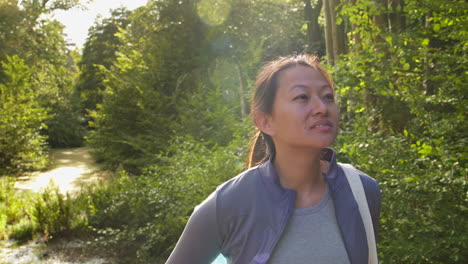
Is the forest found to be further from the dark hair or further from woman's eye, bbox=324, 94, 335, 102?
woman's eye, bbox=324, 94, 335, 102

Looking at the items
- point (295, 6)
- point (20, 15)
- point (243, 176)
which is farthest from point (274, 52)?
point (243, 176)

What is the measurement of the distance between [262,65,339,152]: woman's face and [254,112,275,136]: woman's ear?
13mm

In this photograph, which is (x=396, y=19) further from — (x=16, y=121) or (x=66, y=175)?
(x=16, y=121)

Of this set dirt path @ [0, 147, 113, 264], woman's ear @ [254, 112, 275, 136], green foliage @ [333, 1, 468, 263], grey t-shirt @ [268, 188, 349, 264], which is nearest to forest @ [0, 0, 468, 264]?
green foliage @ [333, 1, 468, 263]

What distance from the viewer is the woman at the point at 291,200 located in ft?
4.62

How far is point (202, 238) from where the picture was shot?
1.45m

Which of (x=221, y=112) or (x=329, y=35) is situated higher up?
(x=329, y=35)

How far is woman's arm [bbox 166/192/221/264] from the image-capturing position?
1.45 metres

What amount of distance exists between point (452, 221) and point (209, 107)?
26.2 ft

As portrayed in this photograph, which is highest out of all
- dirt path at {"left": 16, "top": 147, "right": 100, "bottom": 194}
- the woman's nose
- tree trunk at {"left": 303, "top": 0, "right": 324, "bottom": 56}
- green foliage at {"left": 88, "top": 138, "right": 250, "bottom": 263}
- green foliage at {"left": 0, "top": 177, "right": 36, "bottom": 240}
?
tree trunk at {"left": 303, "top": 0, "right": 324, "bottom": 56}

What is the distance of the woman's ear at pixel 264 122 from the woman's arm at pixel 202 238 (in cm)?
→ 37

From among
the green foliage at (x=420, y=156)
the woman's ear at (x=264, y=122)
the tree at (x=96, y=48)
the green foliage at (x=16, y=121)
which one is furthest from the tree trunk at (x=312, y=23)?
the tree at (x=96, y=48)

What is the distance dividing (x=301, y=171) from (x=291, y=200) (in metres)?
0.16

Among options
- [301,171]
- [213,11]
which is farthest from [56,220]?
[213,11]
